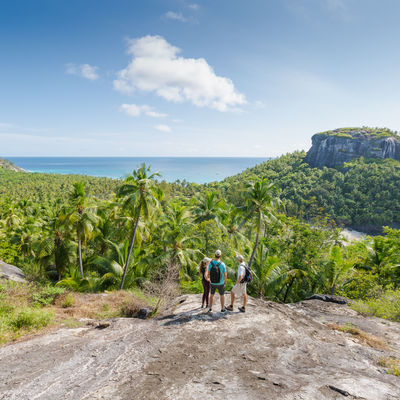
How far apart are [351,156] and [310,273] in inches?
4897

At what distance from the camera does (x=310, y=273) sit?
1812 centimetres

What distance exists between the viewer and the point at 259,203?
19.1 m

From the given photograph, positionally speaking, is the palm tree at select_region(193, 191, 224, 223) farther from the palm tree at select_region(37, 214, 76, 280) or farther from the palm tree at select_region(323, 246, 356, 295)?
the palm tree at select_region(37, 214, 76, 280)

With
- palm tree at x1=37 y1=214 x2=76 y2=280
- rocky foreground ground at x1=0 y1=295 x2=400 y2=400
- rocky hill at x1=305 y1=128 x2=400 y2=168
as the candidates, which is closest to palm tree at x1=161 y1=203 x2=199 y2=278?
palm tree at x1=37 y1=214 x2=76 y2=280

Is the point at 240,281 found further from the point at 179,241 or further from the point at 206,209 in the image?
the point at 206,209

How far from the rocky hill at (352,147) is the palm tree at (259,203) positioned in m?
121

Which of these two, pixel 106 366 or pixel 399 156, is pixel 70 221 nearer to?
pixel 106 366

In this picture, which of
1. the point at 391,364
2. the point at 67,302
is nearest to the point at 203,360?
the point at 391,364

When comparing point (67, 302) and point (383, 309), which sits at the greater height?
point (383, 309)

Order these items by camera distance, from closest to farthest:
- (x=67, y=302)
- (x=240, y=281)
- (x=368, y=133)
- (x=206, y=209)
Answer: (x=240, y=281) → (x=67, y=302) → (x=206, y=209) → (x=368, y=133)

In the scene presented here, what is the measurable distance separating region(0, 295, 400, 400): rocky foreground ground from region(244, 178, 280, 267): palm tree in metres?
10.7

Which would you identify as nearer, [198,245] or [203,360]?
[203,360]

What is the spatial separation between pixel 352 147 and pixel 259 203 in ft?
418

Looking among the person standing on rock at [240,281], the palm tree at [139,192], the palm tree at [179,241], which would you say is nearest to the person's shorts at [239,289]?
the person standing on rock at [240,281]
